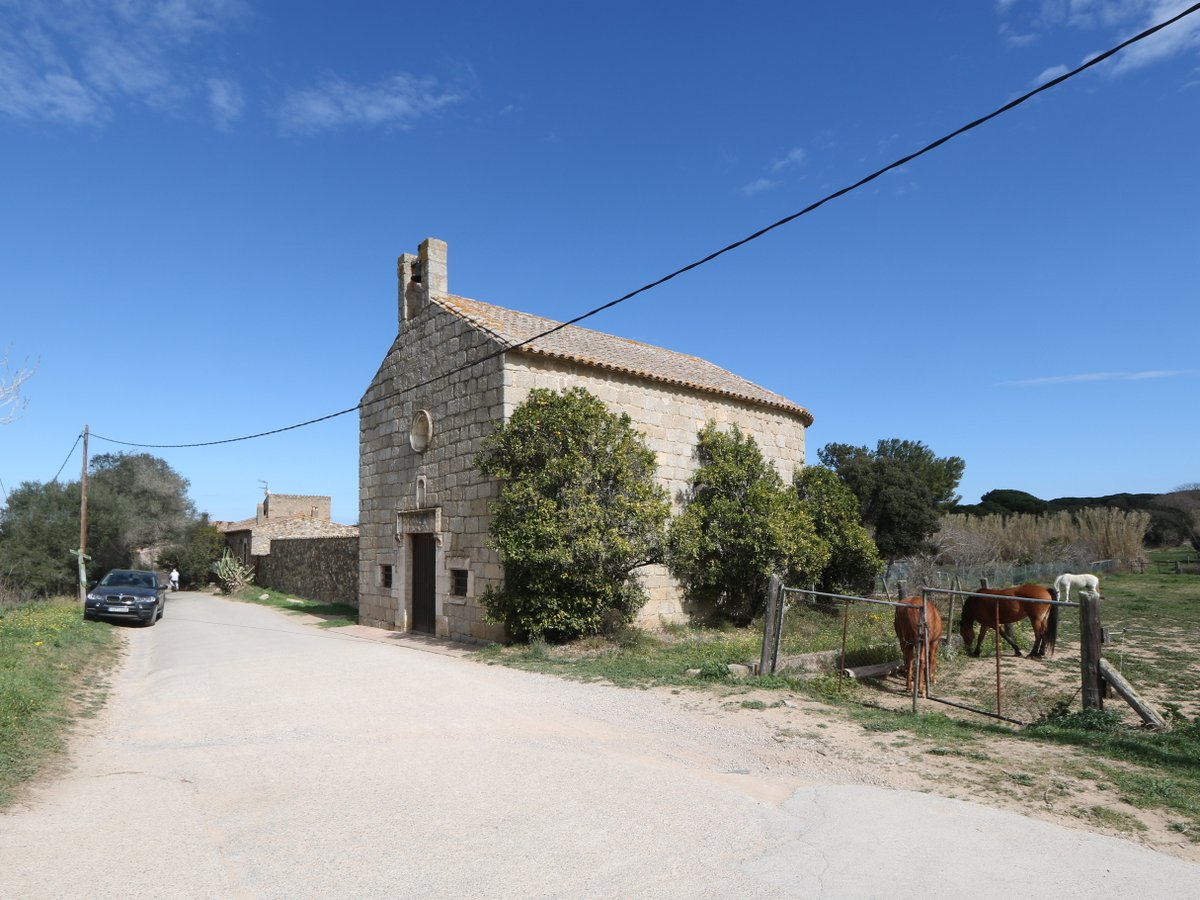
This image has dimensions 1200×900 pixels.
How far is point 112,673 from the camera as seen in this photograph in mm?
12172

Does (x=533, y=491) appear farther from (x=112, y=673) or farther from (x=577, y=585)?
(x=112, y=673)

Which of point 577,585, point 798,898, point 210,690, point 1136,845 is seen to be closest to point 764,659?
point 577,585

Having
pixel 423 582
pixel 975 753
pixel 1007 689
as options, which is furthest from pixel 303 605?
pixel 975 753

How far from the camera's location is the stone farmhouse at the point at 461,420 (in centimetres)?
1490

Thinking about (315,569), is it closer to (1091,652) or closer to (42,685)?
(42,685)

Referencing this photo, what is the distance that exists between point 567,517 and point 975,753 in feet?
25.2

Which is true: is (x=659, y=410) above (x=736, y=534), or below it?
above

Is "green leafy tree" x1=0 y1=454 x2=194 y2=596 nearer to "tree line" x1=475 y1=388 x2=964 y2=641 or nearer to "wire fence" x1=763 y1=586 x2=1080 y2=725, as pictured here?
"tree line" x1=475 y1=388 x2=964 y2=641

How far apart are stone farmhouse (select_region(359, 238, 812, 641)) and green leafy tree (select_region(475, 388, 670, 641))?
2.28ft

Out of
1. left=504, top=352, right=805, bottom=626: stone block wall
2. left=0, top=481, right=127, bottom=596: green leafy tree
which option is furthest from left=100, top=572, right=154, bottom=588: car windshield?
left=0, top=481, right=127, bottom=596: green leafy tree

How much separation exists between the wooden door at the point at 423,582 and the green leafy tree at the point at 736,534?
5.43 m

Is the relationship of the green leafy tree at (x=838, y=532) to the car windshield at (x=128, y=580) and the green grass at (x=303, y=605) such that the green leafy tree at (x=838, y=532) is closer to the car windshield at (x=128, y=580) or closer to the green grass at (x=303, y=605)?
the green grass at (x=303, y=605)

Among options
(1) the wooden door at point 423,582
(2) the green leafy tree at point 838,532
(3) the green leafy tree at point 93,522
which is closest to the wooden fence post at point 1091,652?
(2) the green leafy tree at point 838,532

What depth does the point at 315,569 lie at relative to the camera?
98.7 ft
